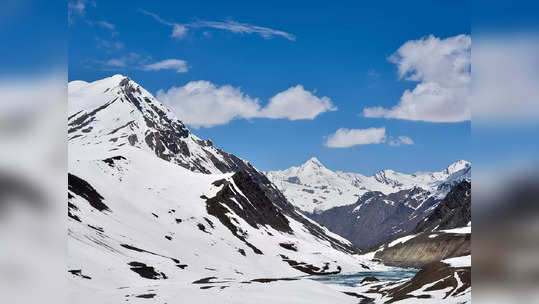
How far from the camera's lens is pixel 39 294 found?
9320 millimetres

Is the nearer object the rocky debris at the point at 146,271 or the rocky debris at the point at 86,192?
the rocky debris at the point at 146,271

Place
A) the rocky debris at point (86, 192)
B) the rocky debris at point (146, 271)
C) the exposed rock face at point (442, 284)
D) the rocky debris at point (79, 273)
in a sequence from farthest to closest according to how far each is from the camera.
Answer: the rocky debris at point (86, 192)
the rocky debris at point (146, 271)
the rocky debris at point (79, 273)
the exposed rock face at point (442, 284)

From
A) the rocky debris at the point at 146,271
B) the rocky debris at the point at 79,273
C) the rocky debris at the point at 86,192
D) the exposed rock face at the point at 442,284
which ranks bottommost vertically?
the exposed rock face at the point at 442,284

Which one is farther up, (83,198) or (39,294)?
(83,198)

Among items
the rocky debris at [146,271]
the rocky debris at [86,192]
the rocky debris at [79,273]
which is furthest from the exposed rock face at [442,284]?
the rocky debris at [86,192]

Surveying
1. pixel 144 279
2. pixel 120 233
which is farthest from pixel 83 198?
pixel 144 279

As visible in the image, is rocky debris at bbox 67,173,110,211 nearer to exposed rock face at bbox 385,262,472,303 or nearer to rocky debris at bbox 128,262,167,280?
rocky debris at bbox 128,262,167,280

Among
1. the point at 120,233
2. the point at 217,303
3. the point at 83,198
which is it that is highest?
the point at 83,198

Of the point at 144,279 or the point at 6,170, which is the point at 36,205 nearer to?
the point at 6,170

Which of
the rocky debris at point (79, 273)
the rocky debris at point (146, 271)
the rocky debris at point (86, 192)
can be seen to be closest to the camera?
the rocky debris at point (79, 273)

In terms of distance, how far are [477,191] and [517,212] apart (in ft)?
2.25

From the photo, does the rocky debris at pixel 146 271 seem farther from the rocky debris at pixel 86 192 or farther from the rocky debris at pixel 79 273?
the rocky debris at pixel 86 192

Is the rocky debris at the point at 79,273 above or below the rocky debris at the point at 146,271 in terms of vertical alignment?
below

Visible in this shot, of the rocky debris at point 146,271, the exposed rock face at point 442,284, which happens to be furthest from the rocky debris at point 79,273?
the exposed rock face at point 442,284
